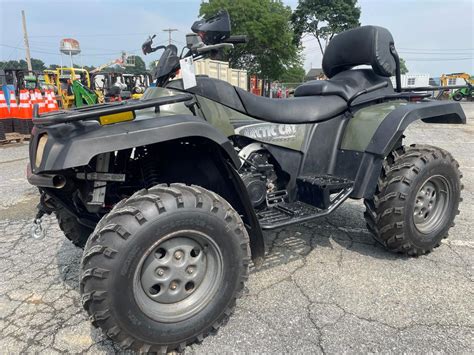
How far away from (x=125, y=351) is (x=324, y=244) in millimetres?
2177

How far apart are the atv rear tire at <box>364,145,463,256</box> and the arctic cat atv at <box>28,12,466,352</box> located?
0.04ft

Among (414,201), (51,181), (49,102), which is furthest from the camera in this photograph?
(49,102)

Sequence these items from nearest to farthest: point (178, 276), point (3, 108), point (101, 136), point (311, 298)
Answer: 1. point (101, 136)
2. point (178, 276)
3. point (311, 298)
4. point (3, 108)

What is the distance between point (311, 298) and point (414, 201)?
1.27 metres

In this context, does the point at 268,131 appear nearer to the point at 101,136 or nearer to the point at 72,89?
the point at 101,136

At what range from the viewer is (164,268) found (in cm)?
221

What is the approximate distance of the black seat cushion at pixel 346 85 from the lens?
3475mm

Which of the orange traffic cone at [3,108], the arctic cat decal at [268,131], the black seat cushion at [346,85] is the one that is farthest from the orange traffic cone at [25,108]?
the arctic cat decal at [268,131]

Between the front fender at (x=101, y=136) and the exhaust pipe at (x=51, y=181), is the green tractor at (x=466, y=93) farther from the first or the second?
the exhaust pipe at (x=51, y=181)

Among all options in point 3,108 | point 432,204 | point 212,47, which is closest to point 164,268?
point 212,47

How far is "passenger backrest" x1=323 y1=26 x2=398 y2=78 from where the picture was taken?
3.55 meters

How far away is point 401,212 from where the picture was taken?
3.13m

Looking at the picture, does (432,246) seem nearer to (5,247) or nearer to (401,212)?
(401,212)

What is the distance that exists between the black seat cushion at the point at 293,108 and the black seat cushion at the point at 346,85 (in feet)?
0.24
